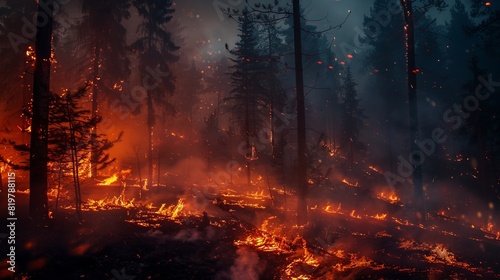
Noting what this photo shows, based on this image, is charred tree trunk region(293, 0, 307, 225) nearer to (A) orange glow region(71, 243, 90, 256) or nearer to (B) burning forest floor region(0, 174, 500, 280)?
(B) burning forest floor region(0, 174, 500, 280)

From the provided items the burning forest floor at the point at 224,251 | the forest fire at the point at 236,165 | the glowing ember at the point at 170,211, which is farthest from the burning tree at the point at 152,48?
the burning forest floor at the point at 224,251

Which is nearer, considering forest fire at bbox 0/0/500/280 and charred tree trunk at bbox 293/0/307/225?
forest fire at bbox 0/0/500/280

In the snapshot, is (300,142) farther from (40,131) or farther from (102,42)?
(102,42)

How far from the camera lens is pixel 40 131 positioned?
961cm

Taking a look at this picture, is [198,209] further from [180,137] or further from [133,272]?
[180,137]

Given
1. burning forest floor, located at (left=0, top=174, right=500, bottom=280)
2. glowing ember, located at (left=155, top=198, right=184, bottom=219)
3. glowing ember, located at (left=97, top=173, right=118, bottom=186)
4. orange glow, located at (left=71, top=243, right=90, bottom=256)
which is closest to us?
burning forest floor, located at (left=0, top=174, right=500, bottom=280)

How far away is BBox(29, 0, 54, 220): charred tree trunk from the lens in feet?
31.0

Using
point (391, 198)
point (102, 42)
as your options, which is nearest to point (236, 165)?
point (391, 198)

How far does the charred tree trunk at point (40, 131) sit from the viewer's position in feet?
31.0

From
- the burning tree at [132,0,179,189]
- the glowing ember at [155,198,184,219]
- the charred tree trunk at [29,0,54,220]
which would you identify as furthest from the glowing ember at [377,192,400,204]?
the charred tree trunk at [29,0,54,220]

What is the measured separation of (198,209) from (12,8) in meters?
22.3

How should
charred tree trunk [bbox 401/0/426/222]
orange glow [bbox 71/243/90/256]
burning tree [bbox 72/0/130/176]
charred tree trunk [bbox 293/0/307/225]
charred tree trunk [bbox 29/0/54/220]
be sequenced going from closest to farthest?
orange glow [bbox 71/243/90/256], charred tree trunk [bbox 29/0/54/220], charred tree trunk [bbox 293/0/307/225], charred tree trunk [bbox 401/0/426/222], burning tree [bbox 72/0/130/176]

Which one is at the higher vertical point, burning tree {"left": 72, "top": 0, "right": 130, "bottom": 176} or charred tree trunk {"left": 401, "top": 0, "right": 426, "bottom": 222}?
burning tree {"left": 72, "top": 0, "right": 130, "bottom": 176}

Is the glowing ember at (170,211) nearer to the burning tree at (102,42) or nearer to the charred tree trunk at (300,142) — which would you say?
the charred tree trunk at (300,142)
